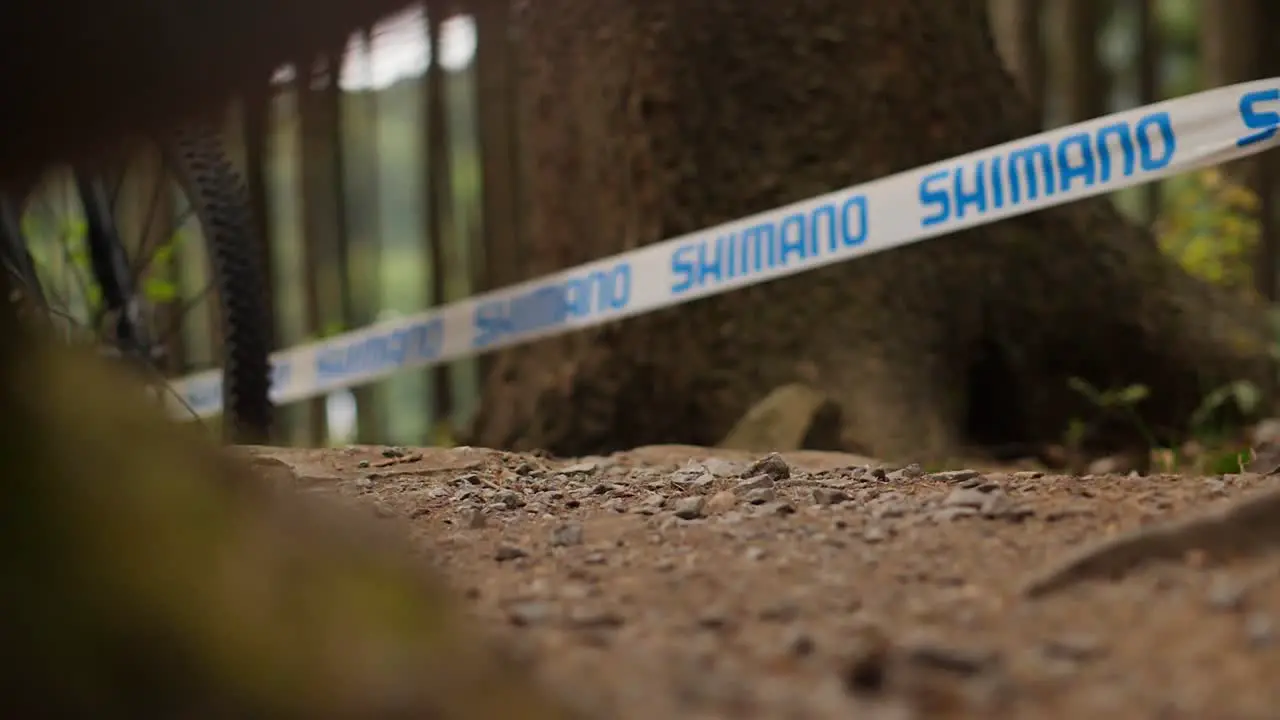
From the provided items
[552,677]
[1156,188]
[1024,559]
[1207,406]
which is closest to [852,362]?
[1207,406]

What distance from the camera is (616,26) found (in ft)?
12.2

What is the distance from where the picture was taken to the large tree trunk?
3.63 meters

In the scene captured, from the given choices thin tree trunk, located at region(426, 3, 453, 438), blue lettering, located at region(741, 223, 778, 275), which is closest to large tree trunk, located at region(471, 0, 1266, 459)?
blue lettering, located at region(741, 223, 778, 275)

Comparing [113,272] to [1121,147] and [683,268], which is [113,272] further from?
[1121,147]

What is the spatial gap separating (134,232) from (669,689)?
1105cm

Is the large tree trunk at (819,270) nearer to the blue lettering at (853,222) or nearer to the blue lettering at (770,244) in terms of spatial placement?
the blue lettering at (770,244)

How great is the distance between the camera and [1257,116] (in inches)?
107

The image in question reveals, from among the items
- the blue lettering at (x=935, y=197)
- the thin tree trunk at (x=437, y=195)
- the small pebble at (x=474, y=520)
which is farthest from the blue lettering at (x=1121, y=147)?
the thin tree trunk at (x=437, y=195)

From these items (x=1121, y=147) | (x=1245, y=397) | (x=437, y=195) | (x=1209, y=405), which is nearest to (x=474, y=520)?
(x=1121, y=147)

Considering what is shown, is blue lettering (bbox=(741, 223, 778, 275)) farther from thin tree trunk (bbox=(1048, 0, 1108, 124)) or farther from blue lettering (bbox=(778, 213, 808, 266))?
thin tree trunk (bbox=(1048, 0, 1108, 124))

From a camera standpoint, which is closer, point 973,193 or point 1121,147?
point 1121,147

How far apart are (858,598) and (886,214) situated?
83.4 inches

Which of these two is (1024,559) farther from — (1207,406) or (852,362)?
(1207,406)

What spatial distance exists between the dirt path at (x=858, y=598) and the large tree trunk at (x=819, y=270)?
5.52 feet
